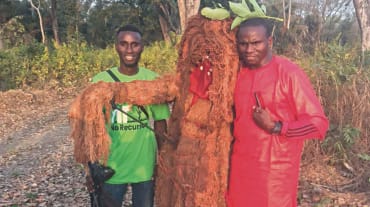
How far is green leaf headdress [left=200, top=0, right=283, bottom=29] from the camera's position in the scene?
2105 mm

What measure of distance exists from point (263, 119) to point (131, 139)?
0.85 metres

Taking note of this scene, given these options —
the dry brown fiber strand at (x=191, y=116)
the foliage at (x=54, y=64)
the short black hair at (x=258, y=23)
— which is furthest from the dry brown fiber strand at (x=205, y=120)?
the foliage at (x=54, y=64)

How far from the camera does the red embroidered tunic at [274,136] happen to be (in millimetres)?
1936

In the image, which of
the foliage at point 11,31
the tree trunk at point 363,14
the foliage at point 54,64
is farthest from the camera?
the foliage at point 11,31

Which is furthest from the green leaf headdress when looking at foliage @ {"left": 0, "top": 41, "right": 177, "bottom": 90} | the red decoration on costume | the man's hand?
foliage @ {"left": 0, "top": 41, "right": 177, "bottom": 90}

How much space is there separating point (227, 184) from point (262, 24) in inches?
32.4

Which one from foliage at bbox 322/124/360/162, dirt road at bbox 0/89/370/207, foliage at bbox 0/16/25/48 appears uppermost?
foliage at bbox 0/16/25/48

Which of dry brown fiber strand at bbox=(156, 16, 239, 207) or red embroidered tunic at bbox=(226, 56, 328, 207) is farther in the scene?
dry brown fiber strand at bbox=(156, 16, 239, 207)

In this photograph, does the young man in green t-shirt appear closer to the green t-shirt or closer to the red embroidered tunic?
the green t-shirt

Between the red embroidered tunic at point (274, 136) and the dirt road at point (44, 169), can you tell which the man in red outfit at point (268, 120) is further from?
the dirt road at point (44, 169)

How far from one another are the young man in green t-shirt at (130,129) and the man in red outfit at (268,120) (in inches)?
23.4

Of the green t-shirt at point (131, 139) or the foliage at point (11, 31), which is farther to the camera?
the foliage at point (11, 31)

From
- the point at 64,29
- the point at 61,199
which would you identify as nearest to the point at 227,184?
the point at 61,199

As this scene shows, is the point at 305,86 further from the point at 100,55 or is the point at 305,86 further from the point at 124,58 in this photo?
the point at 100,55
